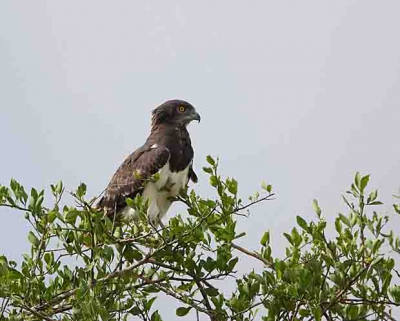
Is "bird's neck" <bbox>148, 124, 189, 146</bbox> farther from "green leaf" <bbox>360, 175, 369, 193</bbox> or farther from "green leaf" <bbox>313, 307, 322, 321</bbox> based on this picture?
"green leaf" <bbox>313, 307, 322, 321</bbox>

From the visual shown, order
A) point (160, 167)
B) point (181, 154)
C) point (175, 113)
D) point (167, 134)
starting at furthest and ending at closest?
point (175, 113) < point (167, 134) < point (181, 154) < point (160, 167)

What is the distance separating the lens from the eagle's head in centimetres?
1012

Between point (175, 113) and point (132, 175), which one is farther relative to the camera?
point (175, 113)

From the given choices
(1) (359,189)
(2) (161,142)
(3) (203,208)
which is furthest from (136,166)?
(1) (359,189)

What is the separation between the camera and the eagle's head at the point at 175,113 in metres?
10.1

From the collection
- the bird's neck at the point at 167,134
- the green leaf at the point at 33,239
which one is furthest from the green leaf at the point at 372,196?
the bird's neck at the point at 167,134

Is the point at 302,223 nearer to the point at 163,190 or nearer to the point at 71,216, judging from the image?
the point at 71,216

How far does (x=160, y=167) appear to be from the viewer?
907 centimetres

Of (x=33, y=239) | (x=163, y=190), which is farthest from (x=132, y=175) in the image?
(x=33, y=239)

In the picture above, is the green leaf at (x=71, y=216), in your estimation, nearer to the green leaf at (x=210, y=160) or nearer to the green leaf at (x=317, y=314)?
the green leaf at (x=210, y=160)

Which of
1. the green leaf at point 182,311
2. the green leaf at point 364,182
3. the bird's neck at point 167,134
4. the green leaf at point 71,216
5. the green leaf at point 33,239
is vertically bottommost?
the green leaf at point 182,311

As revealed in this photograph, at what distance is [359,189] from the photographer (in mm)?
5488

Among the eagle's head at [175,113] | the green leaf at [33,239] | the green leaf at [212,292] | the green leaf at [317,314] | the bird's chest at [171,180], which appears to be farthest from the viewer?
the eagle's head at [175,113]

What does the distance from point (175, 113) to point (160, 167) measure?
133cm
